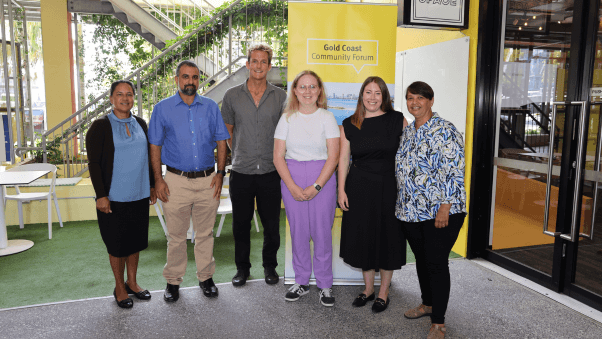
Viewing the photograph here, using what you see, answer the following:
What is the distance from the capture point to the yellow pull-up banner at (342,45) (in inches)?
128

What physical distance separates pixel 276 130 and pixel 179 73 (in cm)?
81

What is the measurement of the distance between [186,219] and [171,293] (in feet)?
1.88

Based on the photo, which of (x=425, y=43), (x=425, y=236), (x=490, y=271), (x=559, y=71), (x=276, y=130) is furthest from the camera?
(x=425, y=43)

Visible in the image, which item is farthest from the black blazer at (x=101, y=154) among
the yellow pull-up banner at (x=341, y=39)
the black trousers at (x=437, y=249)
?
the black trousers at (x=437, y=249)

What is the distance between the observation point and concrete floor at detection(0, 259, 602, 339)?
267 cm

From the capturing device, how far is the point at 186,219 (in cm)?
314

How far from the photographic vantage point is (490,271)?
3779 millimetres

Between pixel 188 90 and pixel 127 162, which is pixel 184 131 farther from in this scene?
pixel 127 162

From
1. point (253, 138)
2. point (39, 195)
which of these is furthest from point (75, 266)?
point (253, 138)

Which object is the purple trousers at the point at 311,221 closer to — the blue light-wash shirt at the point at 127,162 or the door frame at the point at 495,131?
the blue light-wash shirt at the point at 127,162

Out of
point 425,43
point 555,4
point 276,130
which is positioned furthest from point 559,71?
point 276,130

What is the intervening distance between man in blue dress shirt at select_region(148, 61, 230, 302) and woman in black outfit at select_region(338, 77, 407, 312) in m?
0.99

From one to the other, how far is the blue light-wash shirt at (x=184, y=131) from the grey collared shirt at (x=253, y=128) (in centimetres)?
23

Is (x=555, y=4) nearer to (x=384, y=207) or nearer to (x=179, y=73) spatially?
(x=384, y=207)
